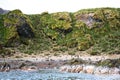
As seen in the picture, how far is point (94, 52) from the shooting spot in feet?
411

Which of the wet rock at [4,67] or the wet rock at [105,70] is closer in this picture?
the wet rock at [105,70]

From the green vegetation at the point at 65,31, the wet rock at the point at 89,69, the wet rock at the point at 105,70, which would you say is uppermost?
the wet rock at the point at 105,70

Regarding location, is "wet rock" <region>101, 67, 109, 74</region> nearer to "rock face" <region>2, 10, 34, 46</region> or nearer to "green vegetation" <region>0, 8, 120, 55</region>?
"green vegetation" <region>0, 8, 120, 55</region>

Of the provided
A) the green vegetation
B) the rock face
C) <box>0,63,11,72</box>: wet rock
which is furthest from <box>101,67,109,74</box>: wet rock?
the rock face

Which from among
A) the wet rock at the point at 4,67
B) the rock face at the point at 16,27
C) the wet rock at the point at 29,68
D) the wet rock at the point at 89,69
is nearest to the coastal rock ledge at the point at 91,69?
the wet rock at the point at 89,69

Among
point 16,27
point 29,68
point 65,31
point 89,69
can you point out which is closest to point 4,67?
point 29,68

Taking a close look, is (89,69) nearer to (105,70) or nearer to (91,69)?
(91,69)

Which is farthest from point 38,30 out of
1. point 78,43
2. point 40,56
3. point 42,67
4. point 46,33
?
point 42,67

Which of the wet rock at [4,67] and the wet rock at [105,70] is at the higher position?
the wet rock at [105,70]

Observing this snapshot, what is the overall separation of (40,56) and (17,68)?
3688 centimetres

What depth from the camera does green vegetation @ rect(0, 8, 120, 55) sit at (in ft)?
458

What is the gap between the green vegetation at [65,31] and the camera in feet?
458

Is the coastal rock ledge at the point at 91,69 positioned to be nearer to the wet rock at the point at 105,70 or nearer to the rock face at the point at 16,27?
the wet rock at the point at 105,70

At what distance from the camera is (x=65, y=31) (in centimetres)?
16650
